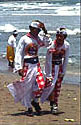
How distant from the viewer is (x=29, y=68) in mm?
10633

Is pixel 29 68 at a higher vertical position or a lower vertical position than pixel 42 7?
higher

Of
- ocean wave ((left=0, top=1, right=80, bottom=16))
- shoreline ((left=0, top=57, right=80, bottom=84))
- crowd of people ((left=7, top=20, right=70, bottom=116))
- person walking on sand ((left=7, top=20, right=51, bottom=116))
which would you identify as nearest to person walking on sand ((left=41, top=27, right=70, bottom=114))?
crowd of people ((left=7, top=20, right=70, bottom=116))

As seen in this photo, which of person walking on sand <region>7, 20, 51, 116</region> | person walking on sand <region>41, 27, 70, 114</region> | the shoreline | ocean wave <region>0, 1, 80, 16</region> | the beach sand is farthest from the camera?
ocean wave <region>0, 1, 80, 16</region>

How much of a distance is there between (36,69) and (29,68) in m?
0.12

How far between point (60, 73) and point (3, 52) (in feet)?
49.7

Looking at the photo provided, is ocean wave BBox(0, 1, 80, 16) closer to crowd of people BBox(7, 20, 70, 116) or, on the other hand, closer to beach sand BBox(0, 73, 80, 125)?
beach sand BBox(0, 73, 80, 125)

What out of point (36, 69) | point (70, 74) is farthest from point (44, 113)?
point (70, 74)

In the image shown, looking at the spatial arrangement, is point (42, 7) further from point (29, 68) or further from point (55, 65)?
point (29, 68)

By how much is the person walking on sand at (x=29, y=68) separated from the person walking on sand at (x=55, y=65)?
0.28 m

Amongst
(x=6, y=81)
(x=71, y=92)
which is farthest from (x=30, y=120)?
(x=6, y=81)

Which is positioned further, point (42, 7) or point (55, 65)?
point (42, 7)

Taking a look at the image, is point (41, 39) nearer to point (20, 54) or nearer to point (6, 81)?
point (20, 54)

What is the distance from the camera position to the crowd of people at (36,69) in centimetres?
1060

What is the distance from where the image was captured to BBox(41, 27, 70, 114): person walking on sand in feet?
35.9
